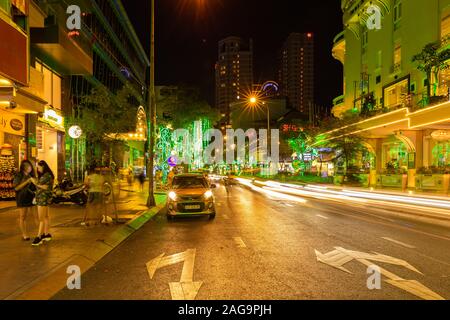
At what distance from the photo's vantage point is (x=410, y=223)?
43.5 ft

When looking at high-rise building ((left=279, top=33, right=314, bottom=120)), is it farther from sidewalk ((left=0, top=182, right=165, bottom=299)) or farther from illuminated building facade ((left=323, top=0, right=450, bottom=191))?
sidewalk ((left=0, top=182, right=165, bottom=299))

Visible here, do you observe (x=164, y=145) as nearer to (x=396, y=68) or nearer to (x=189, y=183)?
(x=396, y=68)

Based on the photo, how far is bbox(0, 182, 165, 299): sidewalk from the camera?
6.11 m

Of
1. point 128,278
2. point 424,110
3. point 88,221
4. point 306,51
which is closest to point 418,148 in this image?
point 424,110

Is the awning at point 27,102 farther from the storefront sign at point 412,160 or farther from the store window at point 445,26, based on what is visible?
the store window at point 445,26

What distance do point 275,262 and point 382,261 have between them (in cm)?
204

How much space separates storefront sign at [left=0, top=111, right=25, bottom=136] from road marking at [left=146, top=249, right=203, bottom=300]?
12.2 metres

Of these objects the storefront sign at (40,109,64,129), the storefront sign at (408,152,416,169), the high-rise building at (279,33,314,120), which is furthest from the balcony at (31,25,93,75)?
the high-rise building at (279,33,314,120)

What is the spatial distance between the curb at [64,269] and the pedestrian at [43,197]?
1.23m

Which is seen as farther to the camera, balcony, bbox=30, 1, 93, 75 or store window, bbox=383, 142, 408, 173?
store window, bbox=383, 142, 408, 173

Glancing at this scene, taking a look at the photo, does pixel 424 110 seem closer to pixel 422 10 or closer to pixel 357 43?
pixel 422 10

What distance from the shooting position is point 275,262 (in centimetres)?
757

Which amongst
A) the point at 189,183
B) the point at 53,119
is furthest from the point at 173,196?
the point at 53,119
